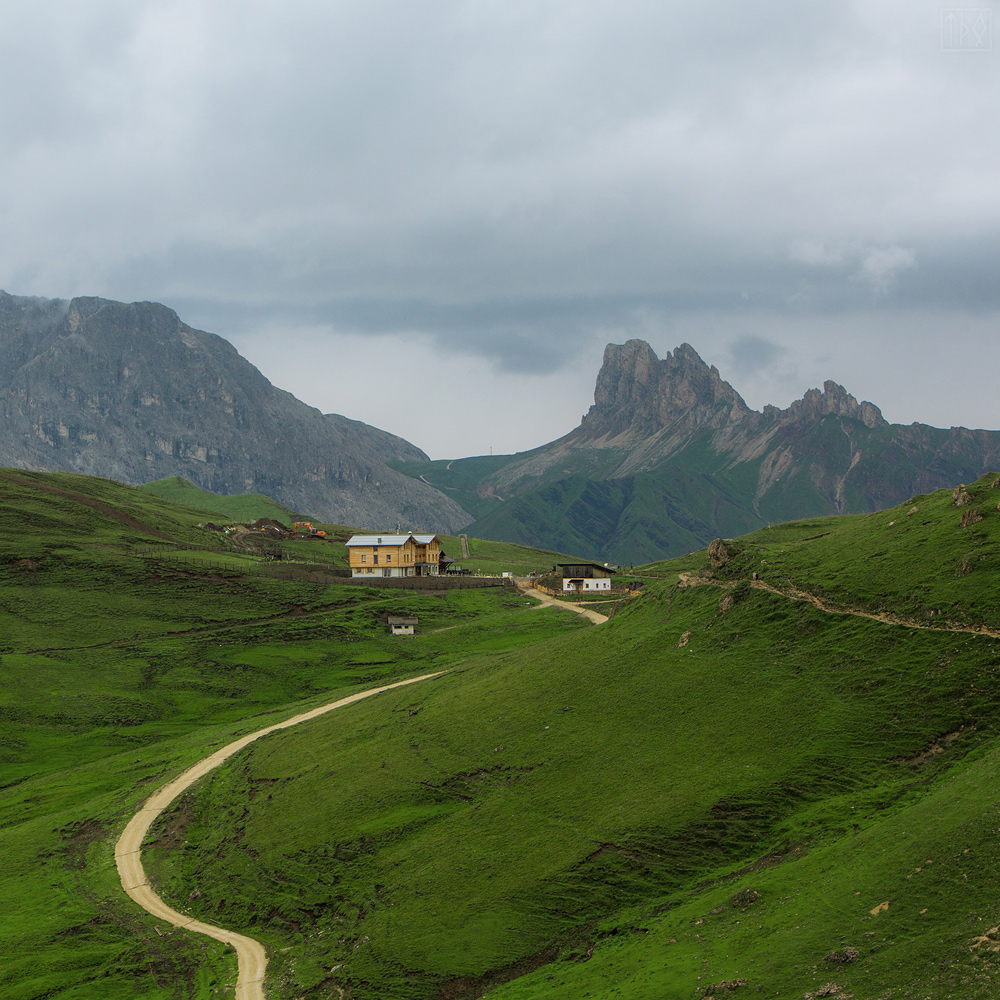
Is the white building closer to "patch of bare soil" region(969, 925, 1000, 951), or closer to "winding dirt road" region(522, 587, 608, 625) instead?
"winding dirt road" region(522, 587, 608, 625)

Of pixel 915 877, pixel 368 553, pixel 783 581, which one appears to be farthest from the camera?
pixel 368 553

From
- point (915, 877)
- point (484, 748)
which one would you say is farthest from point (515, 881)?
point (915, 877)

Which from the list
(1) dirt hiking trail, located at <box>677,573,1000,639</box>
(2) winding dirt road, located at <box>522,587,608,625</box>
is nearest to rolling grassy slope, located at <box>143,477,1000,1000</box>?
(1) dirt hiking trail, located at <box>677,573,1000,639</box>

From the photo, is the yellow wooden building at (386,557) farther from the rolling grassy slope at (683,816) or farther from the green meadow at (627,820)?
the rolling grassy slope at (683,816)

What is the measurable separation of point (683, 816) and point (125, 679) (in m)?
99.1

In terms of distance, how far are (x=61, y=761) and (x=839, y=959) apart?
9440cm

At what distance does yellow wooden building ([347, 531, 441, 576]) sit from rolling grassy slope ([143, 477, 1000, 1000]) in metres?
114

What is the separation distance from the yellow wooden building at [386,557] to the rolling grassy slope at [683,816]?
114m

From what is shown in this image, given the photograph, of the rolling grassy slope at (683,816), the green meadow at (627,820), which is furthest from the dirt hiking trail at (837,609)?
the rolling grassy slope at (683,816)

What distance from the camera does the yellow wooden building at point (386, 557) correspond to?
189750mm

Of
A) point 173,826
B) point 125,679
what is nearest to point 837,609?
point 173,826

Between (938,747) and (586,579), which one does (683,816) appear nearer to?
(938,747)

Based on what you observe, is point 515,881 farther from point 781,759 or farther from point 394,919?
point 781,759

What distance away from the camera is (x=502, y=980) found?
42.6 meters
